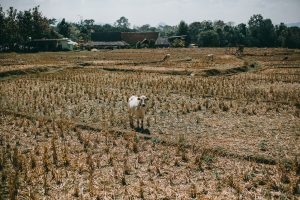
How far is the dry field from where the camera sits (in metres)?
6.61

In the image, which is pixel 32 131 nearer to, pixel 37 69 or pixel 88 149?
pixel 88 149

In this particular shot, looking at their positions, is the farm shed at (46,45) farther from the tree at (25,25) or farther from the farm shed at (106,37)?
the farm shed at (106,37)

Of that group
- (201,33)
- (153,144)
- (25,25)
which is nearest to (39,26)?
(25,25)

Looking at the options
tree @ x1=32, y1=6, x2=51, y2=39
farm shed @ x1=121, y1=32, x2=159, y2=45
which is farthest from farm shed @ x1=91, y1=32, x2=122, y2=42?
tree @ x1=32, y1=6, x2=51, y2=39

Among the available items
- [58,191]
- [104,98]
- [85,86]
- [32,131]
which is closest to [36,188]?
[58,191]

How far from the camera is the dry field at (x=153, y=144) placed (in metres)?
6.61

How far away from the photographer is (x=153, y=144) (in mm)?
9016

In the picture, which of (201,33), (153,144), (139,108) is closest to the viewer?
(153,144)

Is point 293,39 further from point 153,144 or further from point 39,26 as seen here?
point 153,144

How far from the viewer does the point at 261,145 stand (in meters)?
8.75

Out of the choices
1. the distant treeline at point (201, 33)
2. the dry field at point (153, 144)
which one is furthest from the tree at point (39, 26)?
the dry field at point (153, 144)

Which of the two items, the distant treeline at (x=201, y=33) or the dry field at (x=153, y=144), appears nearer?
the dry field at (x=153, y=144)

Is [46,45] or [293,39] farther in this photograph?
[293,39]

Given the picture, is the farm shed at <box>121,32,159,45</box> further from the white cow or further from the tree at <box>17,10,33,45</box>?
the white cow
